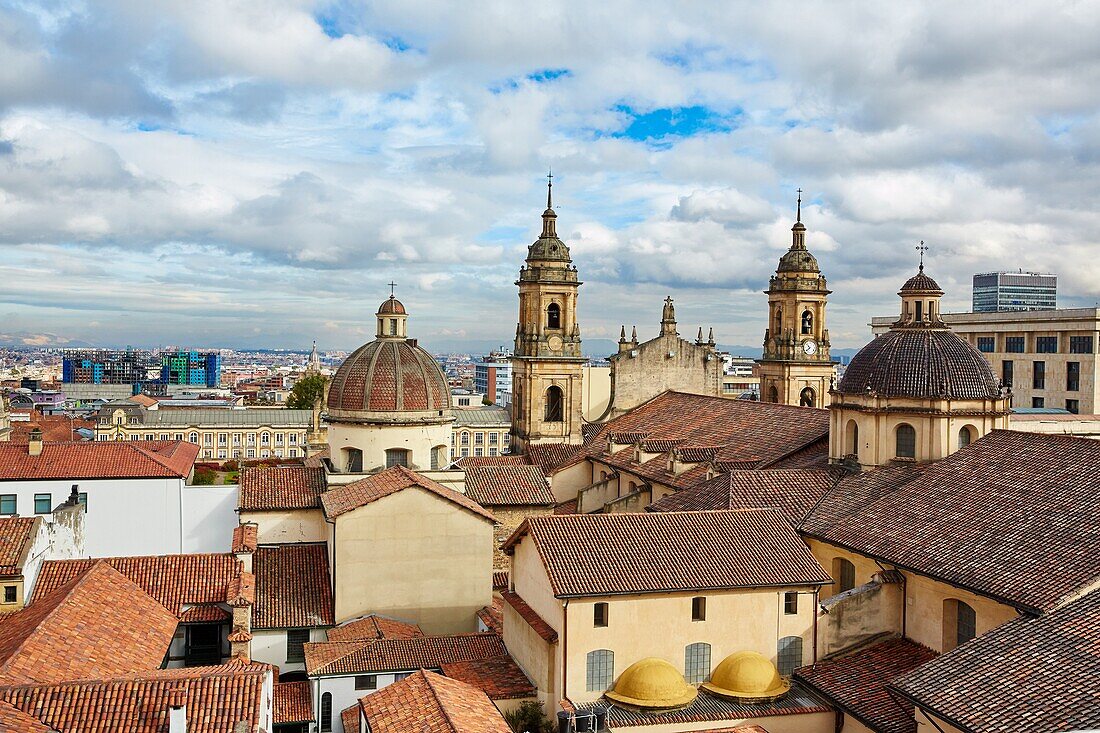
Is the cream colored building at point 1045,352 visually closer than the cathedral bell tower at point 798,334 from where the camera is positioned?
No

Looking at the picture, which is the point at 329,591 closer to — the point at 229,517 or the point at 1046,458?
the point at 229,517

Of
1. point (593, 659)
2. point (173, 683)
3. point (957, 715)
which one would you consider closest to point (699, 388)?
point (593, 659)

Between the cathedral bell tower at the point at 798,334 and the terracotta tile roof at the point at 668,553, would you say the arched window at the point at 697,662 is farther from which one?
the cathedral bell tower at the point at 798,334

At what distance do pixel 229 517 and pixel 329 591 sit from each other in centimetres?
1180

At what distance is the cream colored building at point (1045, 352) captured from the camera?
2518 inches

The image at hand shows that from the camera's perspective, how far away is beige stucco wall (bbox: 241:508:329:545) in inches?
1419

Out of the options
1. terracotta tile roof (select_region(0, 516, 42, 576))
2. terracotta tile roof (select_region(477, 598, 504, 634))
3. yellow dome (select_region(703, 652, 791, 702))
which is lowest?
terracotta tile roof (select_region(477, 598, 504, 634))

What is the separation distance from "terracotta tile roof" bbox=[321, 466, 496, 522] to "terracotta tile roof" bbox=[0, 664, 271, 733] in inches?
547

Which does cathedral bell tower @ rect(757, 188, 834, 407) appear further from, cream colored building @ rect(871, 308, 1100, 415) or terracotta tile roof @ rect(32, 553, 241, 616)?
terracotta tile roof @ rect(32, 553, 241, 616)

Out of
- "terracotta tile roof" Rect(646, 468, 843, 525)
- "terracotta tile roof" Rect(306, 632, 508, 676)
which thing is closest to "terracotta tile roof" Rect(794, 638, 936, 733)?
"terracotta tile roof" Rect(646, 468, 843, 525)

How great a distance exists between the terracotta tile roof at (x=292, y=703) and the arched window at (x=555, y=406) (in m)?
27.4

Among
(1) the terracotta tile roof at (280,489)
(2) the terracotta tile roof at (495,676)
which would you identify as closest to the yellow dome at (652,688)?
(2) the terracotta tile roof at (495,676)

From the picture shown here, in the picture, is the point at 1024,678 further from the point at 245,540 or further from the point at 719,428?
the point at 719,428

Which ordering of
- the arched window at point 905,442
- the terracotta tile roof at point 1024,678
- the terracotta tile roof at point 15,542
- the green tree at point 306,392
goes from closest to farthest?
the terracotta tile roof at point 1024,678 → the terracotta tile roof at point 15,542 → the arched window at point 905,442 → the green tree at point 306,392
